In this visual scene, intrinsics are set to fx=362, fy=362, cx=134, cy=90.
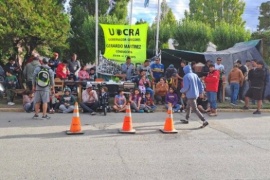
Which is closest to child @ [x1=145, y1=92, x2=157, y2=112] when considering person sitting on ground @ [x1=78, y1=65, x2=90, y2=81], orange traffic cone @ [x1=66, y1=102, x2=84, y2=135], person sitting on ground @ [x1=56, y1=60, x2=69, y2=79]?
person sitting on ground @ [x1=78, y1=65, x2=90, y2=81]

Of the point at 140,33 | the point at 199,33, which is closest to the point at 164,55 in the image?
the point at 140,33

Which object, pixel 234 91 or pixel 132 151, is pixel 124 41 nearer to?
pixel 234 91

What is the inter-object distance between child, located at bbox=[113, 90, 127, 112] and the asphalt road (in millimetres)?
1808

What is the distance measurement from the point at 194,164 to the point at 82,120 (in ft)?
17.2

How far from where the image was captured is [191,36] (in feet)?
69.9

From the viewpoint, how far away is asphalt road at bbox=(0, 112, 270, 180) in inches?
228

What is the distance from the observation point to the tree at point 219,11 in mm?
44125

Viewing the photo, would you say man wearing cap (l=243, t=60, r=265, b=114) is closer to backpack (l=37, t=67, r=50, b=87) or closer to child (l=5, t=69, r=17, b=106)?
backpack (l=37, t=67, r=50, b=87)

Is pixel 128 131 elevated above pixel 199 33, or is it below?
below

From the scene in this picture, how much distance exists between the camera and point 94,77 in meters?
15.4

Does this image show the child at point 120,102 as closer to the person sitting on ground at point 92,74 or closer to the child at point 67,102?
the child at point 67,102

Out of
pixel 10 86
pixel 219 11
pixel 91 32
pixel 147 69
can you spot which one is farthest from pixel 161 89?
pixel 219 11

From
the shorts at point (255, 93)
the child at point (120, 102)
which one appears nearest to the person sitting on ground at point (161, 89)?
the child at point (120, 102)

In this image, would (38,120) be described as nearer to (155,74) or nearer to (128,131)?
(128,131)
